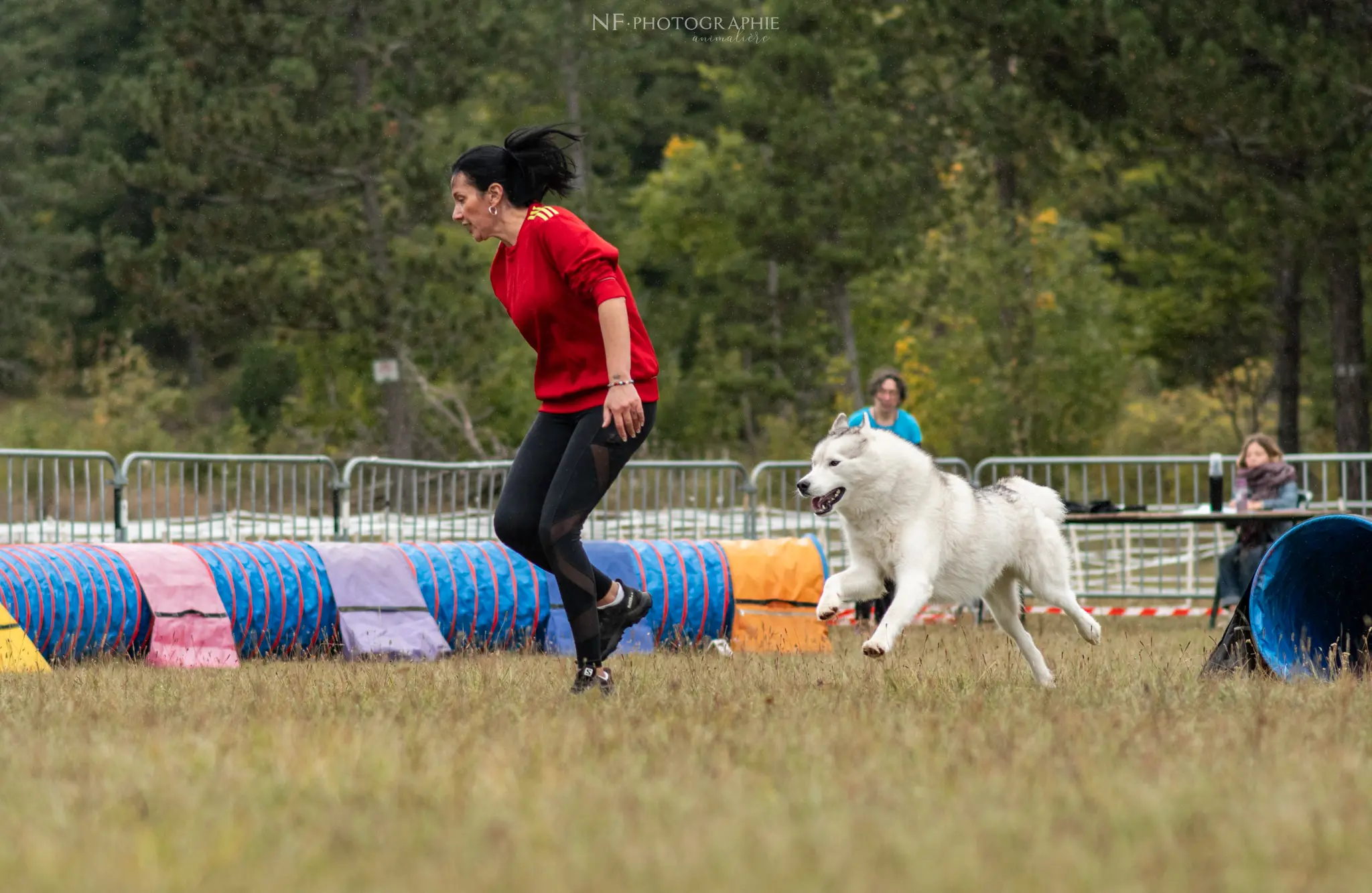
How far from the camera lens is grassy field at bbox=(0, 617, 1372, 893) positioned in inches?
116

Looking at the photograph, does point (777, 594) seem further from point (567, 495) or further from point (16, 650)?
point (567, 495)

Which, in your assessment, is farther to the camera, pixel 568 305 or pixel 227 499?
pixel 227 499

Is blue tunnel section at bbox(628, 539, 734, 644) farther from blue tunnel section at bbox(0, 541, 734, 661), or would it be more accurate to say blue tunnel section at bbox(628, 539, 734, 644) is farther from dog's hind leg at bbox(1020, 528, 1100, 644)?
dog's hind leg at bbox(1020, 528, 1100, 644)

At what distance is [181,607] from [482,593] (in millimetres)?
1761

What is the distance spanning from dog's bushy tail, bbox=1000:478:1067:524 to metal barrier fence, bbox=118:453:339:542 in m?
7.24

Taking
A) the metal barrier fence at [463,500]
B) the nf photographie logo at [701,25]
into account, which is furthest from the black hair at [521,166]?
the nf photographie logo at [701,25]

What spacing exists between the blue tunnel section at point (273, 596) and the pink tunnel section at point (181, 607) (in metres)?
0.10

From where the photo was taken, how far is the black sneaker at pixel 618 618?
607 cm

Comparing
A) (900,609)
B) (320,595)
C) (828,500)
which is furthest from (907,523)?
(320,595)

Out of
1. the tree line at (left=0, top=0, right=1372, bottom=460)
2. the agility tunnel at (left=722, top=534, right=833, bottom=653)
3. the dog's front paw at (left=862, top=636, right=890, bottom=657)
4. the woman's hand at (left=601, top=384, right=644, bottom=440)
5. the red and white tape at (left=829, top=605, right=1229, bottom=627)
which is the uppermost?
the tree line at (left=0, top=0, right=1372, bottom=460)

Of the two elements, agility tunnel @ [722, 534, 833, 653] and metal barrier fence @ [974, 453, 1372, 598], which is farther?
metal barrier fence @ [974, 453, 1372, 598]

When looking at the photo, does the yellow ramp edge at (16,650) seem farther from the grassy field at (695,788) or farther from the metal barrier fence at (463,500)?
the metal barrier fence at (463,500)

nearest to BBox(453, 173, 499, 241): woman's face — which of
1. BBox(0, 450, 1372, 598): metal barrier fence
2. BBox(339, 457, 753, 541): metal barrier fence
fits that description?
BBox(0, 450, 1372, 598): metal barrier fence

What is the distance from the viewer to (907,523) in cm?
677
